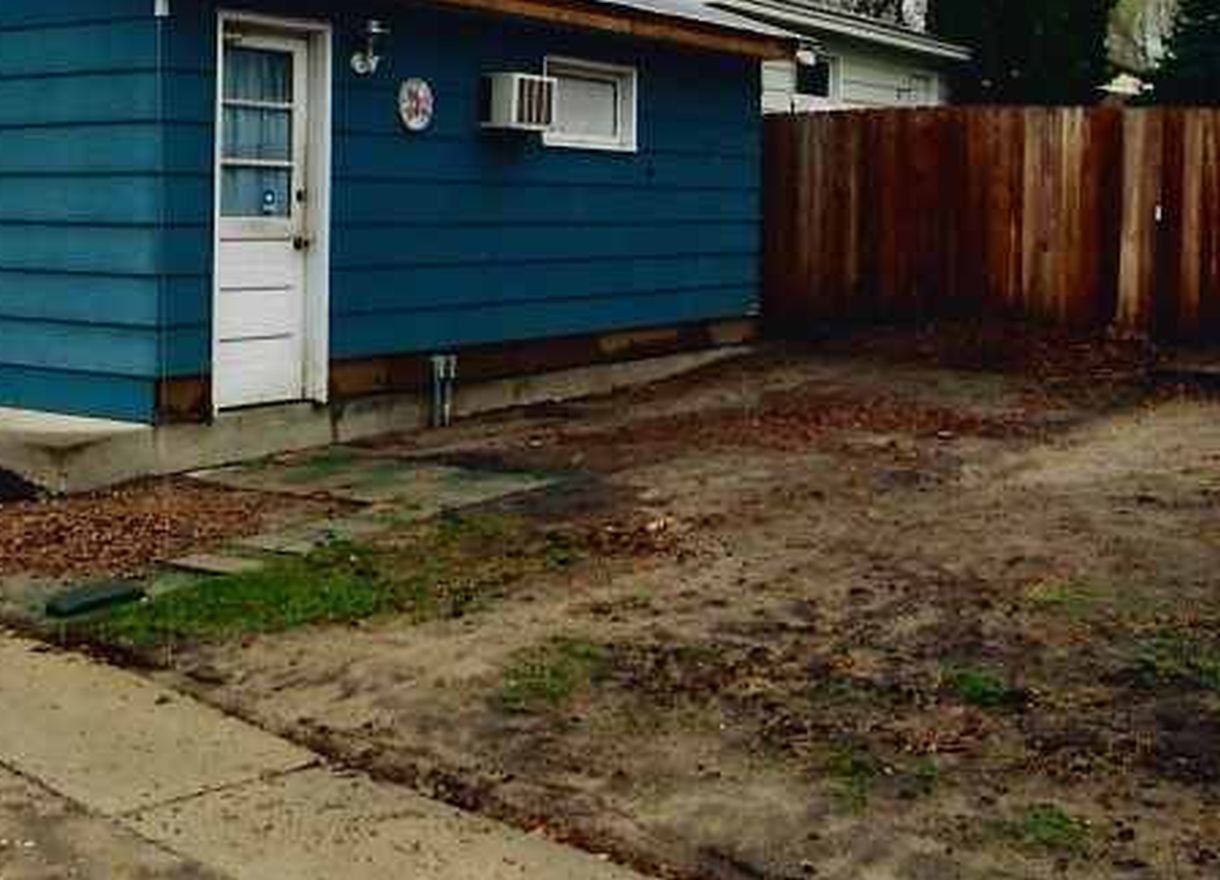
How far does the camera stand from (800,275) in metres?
16.1

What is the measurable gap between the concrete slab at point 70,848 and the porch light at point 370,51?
22.0 feet

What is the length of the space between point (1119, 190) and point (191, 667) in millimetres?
10018

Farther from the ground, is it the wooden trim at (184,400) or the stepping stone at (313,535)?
the wooden trim at (184,400)

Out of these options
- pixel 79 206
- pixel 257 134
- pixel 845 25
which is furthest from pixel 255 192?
pixel 845 25

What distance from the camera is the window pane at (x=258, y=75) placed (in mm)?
10445

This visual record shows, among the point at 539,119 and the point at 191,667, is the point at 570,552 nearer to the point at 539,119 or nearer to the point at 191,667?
the point at 191,667

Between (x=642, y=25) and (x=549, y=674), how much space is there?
7.91m

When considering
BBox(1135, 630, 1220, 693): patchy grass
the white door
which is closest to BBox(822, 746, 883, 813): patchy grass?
BBox(1135, 630, 1220, 693): patchy grass

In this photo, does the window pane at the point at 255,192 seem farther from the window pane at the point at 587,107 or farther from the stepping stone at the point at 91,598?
the stepping stone at the point at 91,598

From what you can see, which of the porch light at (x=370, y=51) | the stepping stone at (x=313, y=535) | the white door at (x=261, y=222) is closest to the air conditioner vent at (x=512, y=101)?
the porch light at (x=370, y=51)

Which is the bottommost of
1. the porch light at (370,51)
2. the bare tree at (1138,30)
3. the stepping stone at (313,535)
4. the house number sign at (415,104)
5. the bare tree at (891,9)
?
the stepping stone at (313,535)

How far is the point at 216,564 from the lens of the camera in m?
7.99

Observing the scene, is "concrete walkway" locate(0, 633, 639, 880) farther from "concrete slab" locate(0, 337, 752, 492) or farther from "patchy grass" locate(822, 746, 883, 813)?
"concrete slab" locate(0, 337, 752, 492)

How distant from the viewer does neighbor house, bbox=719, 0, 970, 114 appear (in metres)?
19.6
